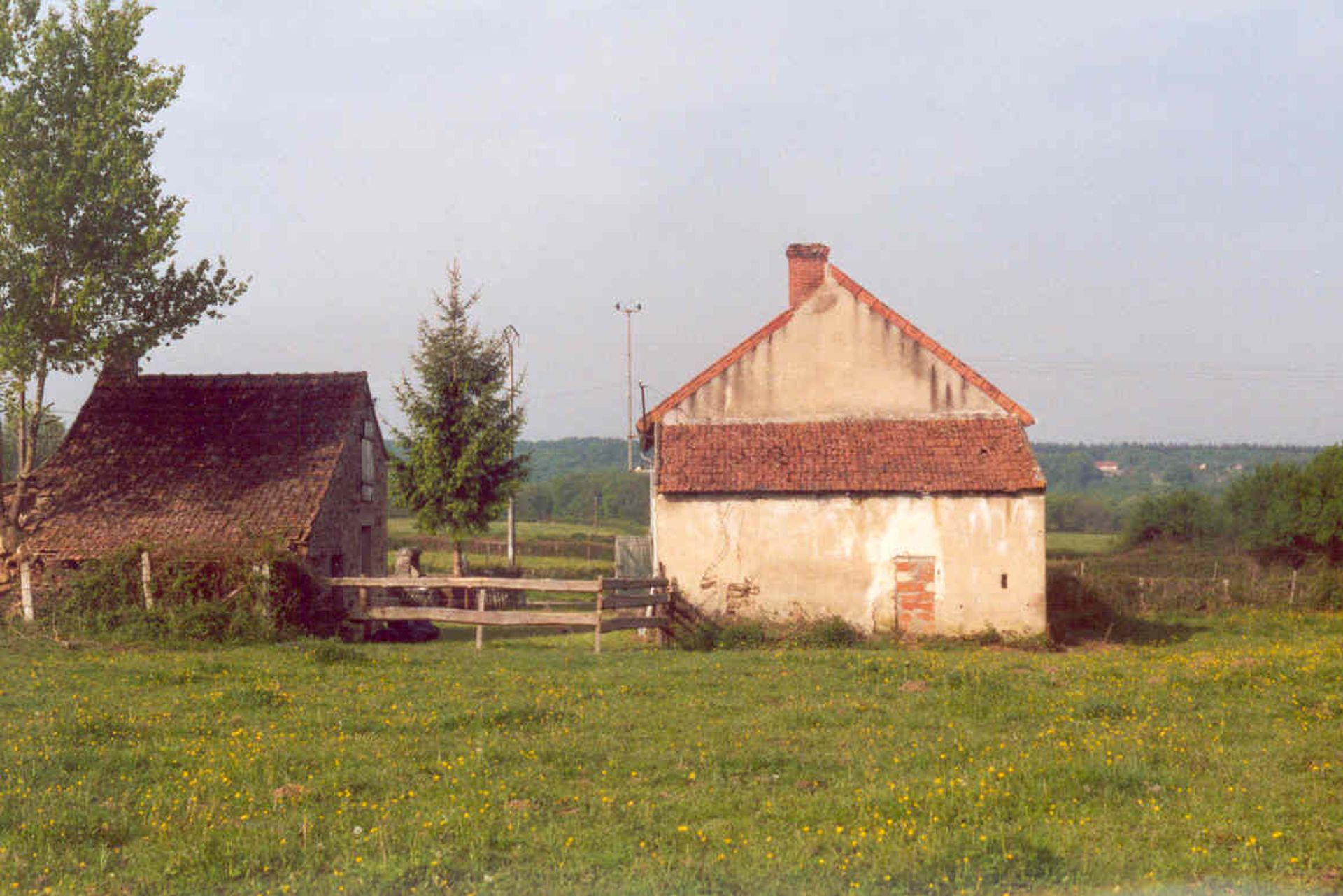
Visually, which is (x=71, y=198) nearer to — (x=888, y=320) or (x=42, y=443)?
(x=888, y=320)

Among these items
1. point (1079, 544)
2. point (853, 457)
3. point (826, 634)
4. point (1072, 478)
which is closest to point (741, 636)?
point (826, 634)

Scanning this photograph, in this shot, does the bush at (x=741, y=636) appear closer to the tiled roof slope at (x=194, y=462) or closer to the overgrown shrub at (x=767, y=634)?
the overgrown shrub at (x=767, y=634)

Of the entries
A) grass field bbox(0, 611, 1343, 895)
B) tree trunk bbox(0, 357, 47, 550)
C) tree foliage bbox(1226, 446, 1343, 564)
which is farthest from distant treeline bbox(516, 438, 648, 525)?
grass field bbox(0, 611, 1343, 895)

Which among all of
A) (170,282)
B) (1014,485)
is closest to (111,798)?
(1014,485)

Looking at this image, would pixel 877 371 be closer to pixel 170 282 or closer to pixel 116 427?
pixel 170 282

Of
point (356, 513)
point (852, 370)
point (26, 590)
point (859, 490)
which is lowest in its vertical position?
point (26, 590)

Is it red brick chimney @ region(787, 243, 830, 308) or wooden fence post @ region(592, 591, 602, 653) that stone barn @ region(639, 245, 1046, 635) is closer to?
red brick chimney @ region(787, 243, 830, 308)

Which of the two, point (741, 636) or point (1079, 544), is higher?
point (741, 636)

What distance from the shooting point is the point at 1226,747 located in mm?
10711

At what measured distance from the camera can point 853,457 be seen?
25109mm

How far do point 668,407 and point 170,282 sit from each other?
12719 millimetres

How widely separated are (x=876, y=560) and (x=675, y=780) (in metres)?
15.4

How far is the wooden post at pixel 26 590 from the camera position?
24344 mm

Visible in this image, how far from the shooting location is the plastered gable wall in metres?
25.9
